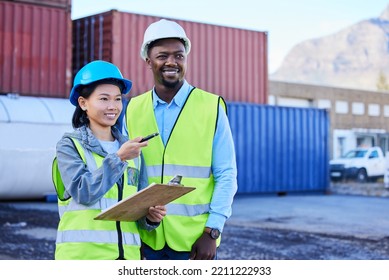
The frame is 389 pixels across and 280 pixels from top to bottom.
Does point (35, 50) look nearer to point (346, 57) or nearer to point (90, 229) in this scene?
point (90, 229)

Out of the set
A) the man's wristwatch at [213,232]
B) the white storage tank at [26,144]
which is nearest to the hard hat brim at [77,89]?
the man's wristwatch at [213,232]

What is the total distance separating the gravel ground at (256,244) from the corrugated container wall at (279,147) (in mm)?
6009

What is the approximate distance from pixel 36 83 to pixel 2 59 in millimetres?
767

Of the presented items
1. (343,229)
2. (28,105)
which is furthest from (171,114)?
(28,105)

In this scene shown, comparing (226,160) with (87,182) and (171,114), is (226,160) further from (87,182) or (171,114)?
(87,182)

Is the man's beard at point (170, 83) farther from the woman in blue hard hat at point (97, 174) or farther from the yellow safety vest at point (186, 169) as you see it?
the woman in blue hard hat at point (97, 174)

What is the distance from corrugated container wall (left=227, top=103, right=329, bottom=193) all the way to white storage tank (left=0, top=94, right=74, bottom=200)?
5.13 metres

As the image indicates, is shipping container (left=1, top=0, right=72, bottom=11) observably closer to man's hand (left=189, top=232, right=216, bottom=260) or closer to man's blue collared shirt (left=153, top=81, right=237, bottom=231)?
man's blue collared shirt (left=153, top=81, right=237, bottom=231)

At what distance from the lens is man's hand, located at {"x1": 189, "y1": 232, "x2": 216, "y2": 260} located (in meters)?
2.42

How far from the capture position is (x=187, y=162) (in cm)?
249

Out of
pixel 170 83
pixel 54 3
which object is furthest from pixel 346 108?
pixel 170 83

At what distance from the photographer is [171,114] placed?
2564 mm

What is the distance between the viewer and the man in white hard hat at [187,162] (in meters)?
2.46
